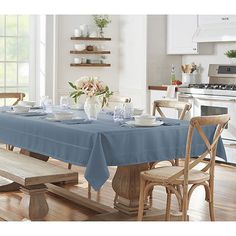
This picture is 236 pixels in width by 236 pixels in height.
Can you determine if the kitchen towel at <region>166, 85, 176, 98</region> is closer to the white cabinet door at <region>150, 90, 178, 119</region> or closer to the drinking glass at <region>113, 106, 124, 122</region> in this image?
the white cabinet door at <region>150, 90, 178, 119</region>

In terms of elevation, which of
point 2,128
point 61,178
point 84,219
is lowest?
point 84,219

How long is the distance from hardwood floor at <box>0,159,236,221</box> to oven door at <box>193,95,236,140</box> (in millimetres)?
870

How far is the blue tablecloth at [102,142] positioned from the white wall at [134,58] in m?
3.46

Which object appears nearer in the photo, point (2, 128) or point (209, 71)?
point (2, 128)

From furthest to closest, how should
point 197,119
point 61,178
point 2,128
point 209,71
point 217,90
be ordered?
point 209,71
point 217,90
point 2,128
point 61,178
point 197,119

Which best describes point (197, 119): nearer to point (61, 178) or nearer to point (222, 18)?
point (61, 178)

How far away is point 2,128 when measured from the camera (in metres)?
4.54

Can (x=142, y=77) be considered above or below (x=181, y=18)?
below

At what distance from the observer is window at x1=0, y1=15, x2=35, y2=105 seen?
7.40 metres

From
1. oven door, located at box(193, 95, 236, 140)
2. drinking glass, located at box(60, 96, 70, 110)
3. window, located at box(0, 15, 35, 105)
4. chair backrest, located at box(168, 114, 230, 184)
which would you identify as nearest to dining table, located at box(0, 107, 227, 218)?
chair backrest, located at box(168, 114, 230, 184)

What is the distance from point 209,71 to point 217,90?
817 millimetres

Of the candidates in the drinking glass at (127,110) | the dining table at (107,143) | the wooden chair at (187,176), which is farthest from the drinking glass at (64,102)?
the wooden chair at (187,176)

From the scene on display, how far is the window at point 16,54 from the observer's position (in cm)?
740
